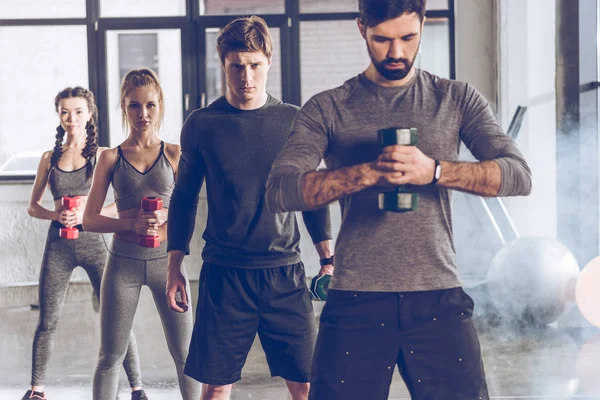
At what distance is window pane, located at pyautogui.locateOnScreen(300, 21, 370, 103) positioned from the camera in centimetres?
649

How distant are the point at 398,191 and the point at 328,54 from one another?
5.10m

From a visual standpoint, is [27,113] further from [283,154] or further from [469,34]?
[283,154]

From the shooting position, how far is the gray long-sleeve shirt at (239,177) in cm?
221

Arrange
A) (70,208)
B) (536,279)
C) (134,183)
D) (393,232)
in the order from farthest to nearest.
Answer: (536,279) < (70,208) < (134,183) < (393,232)

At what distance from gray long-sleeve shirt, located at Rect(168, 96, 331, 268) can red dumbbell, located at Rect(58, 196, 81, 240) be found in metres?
1.07

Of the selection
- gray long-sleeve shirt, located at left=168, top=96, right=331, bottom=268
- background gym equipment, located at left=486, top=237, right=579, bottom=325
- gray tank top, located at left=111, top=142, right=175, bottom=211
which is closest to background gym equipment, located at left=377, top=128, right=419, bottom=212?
gray long-sleeve shirt, located at left=168, top=96, right=331, bottom=268

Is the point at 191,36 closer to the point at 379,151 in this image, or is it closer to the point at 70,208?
the point at 70,208

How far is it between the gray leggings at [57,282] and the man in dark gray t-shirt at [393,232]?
5.50ft

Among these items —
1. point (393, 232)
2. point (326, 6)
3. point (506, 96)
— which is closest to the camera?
point (393, 232)

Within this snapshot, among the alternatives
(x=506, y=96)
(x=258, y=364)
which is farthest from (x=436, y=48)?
(x=258, y=364)

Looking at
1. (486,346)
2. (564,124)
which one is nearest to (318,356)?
(486,346)

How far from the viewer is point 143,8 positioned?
6496 millimetres

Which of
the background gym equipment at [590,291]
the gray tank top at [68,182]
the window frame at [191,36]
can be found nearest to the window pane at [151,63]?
the window frame at [191,36]

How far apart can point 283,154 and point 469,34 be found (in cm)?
505
